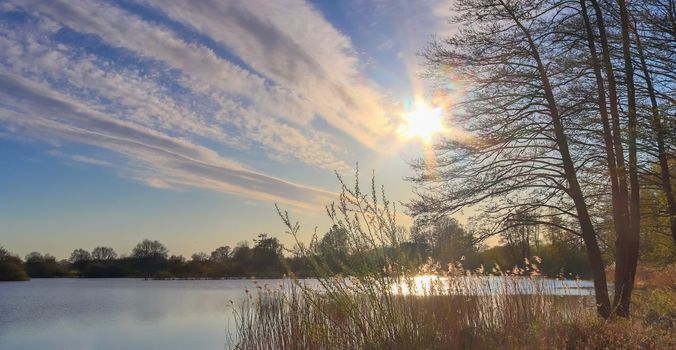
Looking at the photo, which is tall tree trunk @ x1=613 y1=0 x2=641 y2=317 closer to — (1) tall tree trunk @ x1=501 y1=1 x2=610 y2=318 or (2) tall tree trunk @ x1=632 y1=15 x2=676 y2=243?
(2) tall tree trunk @ x1=632 y1=15 x2=676 y2=243

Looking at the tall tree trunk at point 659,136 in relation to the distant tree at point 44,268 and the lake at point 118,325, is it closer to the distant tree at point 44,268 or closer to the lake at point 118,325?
the lake at point 118,325

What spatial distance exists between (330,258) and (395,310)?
1.07 m

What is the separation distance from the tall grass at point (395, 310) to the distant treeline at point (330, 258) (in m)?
0.15

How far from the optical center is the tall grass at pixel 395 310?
5.59m

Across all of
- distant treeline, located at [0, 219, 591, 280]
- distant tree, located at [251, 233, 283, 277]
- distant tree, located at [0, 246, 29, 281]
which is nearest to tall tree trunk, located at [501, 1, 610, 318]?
distant treeline, located at [0, 219, 591, 280]

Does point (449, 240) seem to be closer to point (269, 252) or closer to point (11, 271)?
point (269, 252)

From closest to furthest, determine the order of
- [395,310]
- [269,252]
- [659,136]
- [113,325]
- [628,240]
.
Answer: [395,310] < [659,136] < [628,240] < [269,252] < [113,325]

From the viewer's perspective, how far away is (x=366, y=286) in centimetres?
558

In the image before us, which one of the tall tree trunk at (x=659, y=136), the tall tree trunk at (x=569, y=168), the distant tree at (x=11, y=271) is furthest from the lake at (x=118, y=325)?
the distant tree at (x=11, y=271)

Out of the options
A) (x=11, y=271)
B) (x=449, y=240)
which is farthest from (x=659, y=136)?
(x=11, y=271)

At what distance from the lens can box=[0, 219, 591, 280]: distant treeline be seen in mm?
5914

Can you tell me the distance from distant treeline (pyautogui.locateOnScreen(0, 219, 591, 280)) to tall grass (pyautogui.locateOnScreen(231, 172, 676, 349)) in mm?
147

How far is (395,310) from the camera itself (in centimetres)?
564

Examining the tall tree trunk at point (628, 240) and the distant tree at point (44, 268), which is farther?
the distant tree at point (44, 268)
